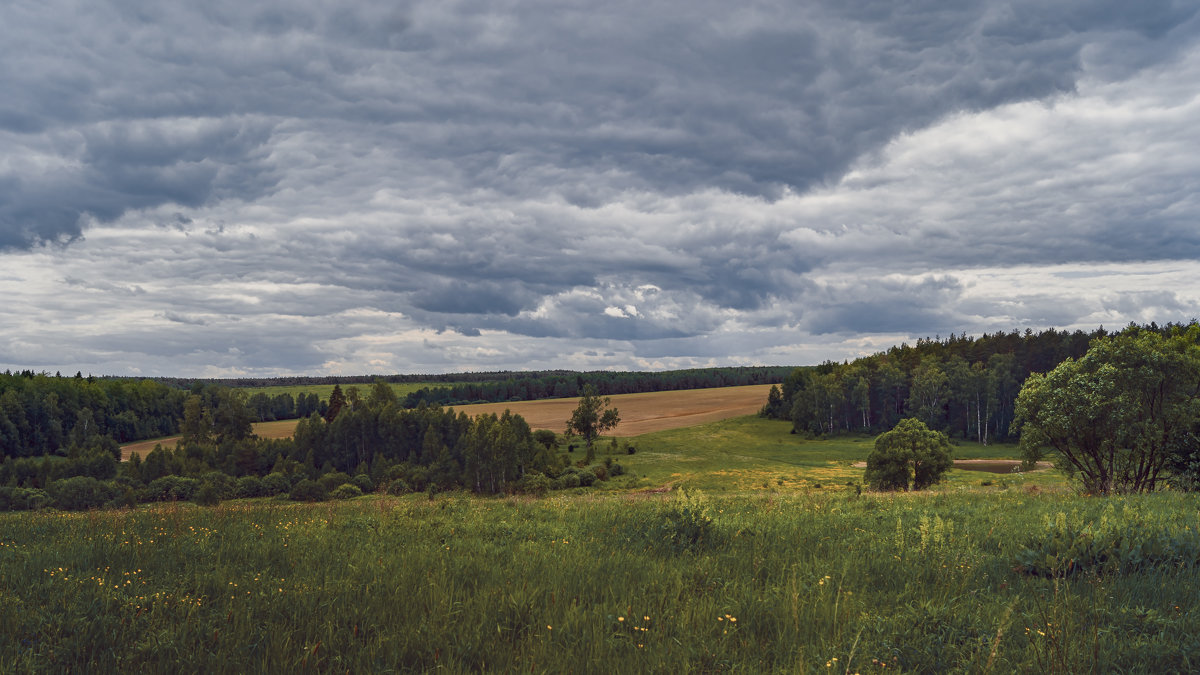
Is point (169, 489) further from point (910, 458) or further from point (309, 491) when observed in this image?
point (910, 458)

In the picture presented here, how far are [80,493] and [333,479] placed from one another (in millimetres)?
39272

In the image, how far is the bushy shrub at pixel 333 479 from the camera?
387 feet

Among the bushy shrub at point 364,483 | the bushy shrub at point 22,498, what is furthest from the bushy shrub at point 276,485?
the bushy shrub at point 22,498

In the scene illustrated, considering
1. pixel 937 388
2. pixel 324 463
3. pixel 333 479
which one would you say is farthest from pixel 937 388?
pixel 324 463

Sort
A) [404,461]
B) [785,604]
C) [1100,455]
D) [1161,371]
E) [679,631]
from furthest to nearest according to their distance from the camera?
[404,461] → [1100,455] → [1161,371] → [785,604] → [679,631]

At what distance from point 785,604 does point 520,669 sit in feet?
Answer: 9.07

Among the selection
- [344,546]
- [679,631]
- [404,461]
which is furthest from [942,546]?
[404,461]

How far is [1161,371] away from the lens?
31156mm

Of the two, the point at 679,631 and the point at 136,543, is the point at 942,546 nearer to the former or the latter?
the point at 679,631

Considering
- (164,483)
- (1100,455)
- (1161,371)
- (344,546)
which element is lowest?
(164,483)

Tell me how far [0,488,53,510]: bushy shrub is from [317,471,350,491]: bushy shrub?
40218 millimetres

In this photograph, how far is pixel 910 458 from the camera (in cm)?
6191

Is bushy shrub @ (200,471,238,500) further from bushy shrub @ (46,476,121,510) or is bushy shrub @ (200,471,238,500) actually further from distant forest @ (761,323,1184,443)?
distant forest @ (761,323,1184,443)

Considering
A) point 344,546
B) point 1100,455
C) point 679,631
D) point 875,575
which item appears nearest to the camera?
point 679,631
